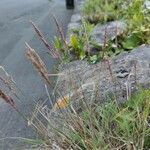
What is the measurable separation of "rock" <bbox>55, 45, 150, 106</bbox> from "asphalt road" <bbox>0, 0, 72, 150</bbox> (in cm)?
51

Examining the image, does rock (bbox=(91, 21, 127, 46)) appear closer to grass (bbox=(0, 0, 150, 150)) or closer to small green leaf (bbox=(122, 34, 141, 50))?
small green leaf (bbox=(122, 34, 141, 50))

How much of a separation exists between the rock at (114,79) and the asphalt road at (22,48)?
510mm

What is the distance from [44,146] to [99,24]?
313 cm

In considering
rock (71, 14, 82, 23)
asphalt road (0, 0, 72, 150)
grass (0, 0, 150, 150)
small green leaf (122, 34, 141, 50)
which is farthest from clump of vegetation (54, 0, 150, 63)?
rock (71, 14, 82, 23)

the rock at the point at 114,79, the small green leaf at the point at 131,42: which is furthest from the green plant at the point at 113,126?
the small green leaf at the point at 131,42

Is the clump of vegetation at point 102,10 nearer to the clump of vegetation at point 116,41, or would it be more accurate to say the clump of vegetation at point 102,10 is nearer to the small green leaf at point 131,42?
the clump of vegetation at point 116,41

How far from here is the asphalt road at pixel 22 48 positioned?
4039 mm

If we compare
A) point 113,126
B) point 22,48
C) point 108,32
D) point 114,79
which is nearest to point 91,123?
point 113,126

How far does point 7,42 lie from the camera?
6.88 m

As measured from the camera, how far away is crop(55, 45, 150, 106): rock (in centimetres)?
327

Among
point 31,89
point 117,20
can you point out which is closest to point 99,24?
point 117,20

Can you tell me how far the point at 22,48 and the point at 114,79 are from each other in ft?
10.7

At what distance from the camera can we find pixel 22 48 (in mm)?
6465

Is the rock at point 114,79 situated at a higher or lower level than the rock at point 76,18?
higher
